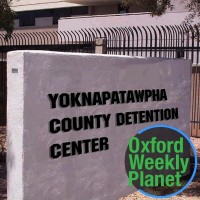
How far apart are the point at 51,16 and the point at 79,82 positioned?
29642mm

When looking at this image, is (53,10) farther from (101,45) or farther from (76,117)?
(76,117)

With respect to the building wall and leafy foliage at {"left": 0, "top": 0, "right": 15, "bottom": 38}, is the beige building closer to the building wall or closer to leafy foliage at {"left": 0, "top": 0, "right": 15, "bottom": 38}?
the building wall

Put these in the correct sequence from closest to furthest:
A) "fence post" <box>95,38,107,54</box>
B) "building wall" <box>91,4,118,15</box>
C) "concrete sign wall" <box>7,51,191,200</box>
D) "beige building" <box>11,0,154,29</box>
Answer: "concrete sign wall" <box>7,51,191,200</box>
"fence post" <box>95,38,107,54</box>
"building wall" <box>91,4,118,15</box>
"beige building" <box>11,0,154,29</box>

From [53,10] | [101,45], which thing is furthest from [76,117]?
[53,10]

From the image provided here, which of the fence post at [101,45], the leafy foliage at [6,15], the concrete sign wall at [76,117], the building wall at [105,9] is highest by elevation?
the building wall at [105,9]

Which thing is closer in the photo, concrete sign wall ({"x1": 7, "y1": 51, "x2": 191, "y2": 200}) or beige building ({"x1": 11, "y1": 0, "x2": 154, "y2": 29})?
concrete sign wall ({"x1": 7, "y1": 51, "x2": 191, "y2": 200})

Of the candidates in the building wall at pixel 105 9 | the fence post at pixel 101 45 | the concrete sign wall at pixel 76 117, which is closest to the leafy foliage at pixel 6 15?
the fence post at pixel 101 45

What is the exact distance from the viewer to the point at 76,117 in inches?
229

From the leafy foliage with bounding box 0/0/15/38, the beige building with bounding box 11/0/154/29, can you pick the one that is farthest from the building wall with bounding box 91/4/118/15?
the leafy foliage with bounding box 0/0/15/38

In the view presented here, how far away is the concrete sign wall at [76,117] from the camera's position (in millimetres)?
5258

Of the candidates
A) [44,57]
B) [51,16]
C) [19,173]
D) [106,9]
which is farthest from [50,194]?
[51,16]

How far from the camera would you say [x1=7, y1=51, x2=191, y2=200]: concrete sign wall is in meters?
5.26

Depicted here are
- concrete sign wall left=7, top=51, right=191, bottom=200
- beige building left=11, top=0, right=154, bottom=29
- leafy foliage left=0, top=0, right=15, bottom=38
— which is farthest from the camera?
beige building left=11, top=0, right=154, bottom=29

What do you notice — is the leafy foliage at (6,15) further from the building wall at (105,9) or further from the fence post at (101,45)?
the building wall at (105,9)
